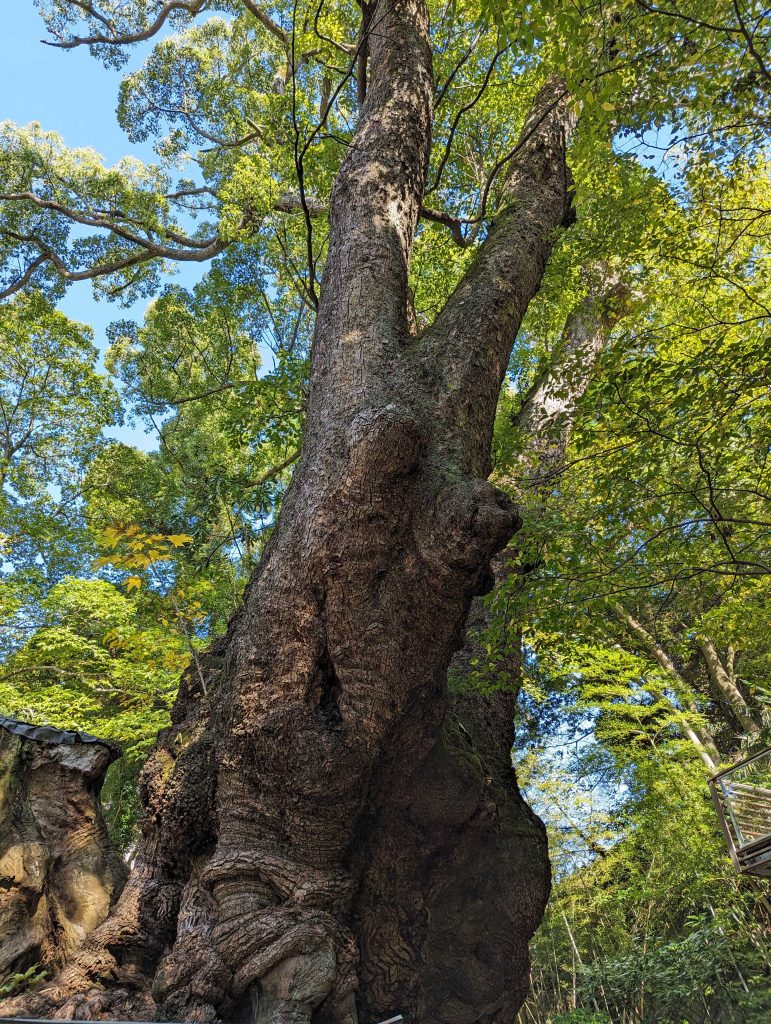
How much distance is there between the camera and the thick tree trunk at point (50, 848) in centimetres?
282

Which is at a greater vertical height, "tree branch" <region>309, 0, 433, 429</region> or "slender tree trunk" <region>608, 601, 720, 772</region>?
"tree branch" <region>309, 0, 433, 429</region>

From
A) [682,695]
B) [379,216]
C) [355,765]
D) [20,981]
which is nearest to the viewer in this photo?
[355,765]

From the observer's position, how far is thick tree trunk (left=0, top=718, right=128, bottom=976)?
282 cm

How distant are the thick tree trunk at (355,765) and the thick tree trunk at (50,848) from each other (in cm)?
30

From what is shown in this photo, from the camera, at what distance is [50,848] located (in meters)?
3.09

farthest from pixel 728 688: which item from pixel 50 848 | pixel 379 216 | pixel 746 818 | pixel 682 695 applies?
pixel 50 848

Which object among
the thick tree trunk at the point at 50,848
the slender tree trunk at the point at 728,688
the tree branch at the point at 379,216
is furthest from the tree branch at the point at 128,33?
the slender tree trunk at the point at 728,688

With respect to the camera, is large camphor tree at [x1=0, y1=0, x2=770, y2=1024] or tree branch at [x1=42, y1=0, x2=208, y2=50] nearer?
large camphor tree at [x1=0, y1=0, x2=770, y2=1024]

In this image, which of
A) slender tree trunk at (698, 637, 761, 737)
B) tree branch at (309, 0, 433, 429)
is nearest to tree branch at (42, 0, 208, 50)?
tree branch at (309, 0, 433, 429)

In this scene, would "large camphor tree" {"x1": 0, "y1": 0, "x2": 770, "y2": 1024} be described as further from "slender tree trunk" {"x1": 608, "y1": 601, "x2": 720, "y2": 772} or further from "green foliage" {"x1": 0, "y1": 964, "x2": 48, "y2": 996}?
"slender tree trunk" {"x1": 608, "y1": 601, "x2": 720, "y2": 772}

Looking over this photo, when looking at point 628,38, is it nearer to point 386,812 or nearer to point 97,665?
point 386,812

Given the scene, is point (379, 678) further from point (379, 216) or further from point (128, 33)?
point (128, 33)

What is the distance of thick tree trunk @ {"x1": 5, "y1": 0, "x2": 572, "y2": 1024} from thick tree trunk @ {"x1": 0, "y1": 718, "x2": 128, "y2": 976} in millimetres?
301

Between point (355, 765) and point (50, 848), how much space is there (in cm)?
172
